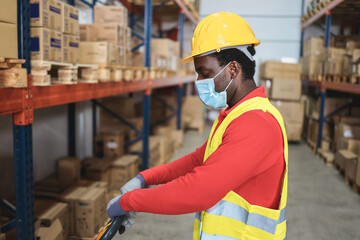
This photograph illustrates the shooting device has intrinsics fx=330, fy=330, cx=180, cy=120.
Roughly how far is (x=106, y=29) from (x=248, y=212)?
3.64 m

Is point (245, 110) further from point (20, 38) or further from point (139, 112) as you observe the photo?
point (139, 112)

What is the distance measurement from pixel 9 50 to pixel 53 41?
0.66 metres

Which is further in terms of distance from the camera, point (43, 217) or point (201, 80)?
point (43, 217)

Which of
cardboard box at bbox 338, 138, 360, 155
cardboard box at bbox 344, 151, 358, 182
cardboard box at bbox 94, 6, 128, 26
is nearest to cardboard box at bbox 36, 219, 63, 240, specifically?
cardboard box at bbox 94, 6, 128, 26

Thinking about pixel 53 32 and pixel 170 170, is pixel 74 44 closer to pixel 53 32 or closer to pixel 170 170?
pixel 53 32

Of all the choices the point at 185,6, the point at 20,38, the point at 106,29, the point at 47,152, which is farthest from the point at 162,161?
the point at 20,38

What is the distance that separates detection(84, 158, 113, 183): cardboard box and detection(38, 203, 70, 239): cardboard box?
1249 mm

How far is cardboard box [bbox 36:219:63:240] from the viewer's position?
127 inches

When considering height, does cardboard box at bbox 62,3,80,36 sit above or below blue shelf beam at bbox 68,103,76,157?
above

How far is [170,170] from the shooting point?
190 centimetres

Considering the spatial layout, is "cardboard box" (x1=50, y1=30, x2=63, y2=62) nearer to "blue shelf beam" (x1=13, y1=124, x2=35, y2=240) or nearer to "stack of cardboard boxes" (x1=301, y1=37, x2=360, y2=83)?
"blue shelf beam" (x1=13, y1=124, x2=35, y2=240)

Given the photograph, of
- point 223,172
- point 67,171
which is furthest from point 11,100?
point 67,171

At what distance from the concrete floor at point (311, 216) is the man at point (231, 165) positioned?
1.89 metres

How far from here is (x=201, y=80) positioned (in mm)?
1739
